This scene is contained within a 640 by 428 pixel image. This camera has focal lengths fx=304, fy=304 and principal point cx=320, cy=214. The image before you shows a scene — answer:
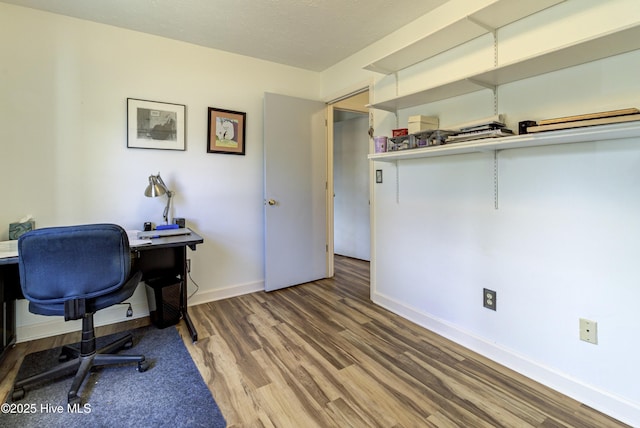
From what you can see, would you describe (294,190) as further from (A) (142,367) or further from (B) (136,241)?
(A) (142,367)

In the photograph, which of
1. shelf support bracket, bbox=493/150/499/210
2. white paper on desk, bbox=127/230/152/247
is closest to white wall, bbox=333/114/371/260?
shelf support bracket, bbox=493/150/499/210

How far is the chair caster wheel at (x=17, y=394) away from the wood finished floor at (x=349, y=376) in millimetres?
168

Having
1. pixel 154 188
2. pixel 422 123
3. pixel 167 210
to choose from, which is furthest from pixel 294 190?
pixel 422 123

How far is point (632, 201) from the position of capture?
1424 mm

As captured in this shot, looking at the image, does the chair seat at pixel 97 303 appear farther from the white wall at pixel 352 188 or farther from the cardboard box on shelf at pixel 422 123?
the white wall at pixel 352 188

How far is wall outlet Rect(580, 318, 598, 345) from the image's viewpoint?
1.56 m

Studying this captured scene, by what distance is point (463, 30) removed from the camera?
1.87 m

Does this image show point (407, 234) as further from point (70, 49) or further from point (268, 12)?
point (70, 49)

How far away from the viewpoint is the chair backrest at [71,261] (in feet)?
4.89

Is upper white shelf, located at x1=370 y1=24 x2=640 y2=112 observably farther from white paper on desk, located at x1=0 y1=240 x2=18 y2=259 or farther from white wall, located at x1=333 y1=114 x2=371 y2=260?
white paper on desk, located at x1=0 y1=240 x2=18 y2=259

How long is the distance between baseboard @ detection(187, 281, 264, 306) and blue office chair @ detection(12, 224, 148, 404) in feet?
3.77

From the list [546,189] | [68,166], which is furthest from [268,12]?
[546,189]

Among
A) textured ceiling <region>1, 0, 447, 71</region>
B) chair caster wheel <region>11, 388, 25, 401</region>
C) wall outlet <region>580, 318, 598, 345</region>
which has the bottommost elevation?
chair caster wheel <region>11, 388, 25, 401</region>

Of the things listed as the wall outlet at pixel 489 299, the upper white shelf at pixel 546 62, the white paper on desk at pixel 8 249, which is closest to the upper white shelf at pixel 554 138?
the upper white shelf at pixel 546 62
